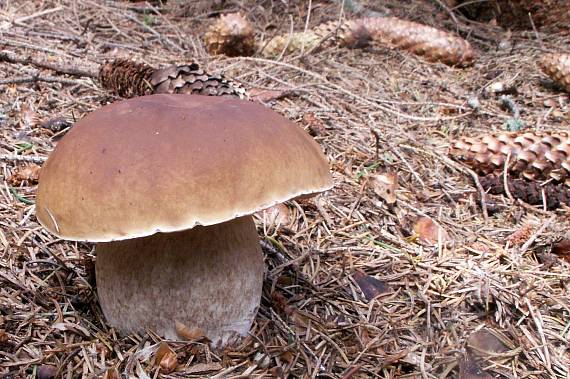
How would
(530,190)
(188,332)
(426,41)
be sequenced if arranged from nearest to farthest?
(188,332)
(530,190)
(426,41)

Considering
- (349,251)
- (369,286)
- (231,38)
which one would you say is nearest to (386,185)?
(349,251)

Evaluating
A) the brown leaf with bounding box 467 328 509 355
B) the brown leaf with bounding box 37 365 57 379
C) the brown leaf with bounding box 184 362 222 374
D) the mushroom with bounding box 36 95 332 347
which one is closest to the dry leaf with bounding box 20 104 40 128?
the mushroom with bounding box 36 95 332 347

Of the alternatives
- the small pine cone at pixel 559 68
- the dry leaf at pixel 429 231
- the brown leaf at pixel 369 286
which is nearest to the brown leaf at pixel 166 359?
the brown leaf at pixel 369 286

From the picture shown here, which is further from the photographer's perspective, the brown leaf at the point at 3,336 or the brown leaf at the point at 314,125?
the brown leaf at the point at 314,125

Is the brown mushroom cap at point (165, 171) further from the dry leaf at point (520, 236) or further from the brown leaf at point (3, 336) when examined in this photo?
the dry leaf at point (520, 236)

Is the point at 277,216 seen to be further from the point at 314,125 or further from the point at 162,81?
the point at 162,81

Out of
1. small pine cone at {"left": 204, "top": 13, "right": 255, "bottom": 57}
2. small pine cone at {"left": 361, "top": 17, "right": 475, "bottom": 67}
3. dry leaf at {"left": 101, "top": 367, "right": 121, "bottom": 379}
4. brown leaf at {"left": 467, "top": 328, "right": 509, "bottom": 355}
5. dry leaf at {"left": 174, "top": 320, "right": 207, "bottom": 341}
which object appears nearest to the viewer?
dry leaf at {"left": 101, "top": 367, "right": 121, "bottom": 379}

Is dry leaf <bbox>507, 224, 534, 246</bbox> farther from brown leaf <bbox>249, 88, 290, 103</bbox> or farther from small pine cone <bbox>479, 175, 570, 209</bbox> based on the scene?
brown leaf <bbox>249, 88, 290, 103</bbox>
